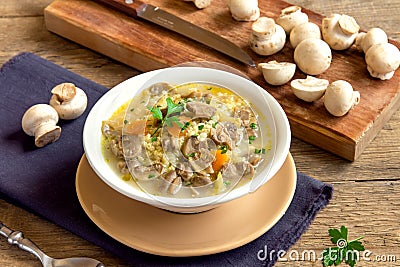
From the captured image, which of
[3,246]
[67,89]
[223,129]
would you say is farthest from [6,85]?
[223,129]

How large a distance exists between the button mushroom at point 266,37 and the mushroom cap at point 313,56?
0.08 meters

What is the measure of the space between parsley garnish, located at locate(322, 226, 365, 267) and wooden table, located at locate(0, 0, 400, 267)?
20 mm

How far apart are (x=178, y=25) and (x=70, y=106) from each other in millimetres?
470

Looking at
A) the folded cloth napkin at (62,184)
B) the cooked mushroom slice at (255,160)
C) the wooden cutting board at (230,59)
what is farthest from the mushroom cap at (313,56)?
the cooked mushroom slice at (255,160)

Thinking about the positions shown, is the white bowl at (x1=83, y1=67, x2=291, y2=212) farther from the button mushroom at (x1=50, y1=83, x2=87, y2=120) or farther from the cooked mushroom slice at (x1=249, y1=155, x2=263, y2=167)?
the button mushroom at (x1=50, y1=83, x2=87, y2=120)

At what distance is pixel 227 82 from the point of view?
6.48 feet

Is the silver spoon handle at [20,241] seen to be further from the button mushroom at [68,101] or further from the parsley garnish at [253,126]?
the parsley garnish at [253,126]

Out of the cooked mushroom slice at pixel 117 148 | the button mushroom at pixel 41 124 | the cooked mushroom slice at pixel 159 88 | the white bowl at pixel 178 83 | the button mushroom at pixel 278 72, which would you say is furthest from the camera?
the button mushroom at pixel 278 72

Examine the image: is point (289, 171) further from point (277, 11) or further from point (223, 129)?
point (277, 11)

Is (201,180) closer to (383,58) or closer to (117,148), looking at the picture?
(117,148)

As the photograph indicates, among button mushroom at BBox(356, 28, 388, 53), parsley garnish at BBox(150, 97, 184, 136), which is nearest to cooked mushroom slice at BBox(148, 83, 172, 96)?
parsley garnish at BBox(150, 97, 184, 136)

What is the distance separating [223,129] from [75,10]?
0.94 metres

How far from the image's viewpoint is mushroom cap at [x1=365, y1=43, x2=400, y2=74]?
7.09 feet

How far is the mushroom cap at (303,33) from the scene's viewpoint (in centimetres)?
225
